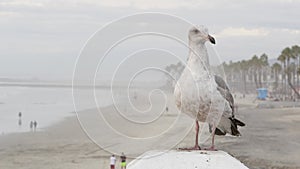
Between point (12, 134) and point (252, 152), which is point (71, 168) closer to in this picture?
point (252, 152)

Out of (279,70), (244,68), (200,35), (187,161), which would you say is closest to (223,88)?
(200,35)

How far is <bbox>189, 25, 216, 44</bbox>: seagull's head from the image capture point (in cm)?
599

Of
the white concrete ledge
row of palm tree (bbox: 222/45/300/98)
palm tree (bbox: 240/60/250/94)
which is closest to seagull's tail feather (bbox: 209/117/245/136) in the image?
the white concrete ledge

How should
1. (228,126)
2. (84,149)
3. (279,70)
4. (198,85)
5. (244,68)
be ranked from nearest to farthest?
(198,85) < (228,126) < (84,149) < (279,70) < (244,68)

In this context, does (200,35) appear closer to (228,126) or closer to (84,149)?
(228,126)

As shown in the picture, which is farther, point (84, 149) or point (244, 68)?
point (244, 68)

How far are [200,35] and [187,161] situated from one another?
1.64 meters

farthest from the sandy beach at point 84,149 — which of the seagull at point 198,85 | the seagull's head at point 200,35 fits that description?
the seagull's head at point 200,35

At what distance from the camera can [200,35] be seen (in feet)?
19.7

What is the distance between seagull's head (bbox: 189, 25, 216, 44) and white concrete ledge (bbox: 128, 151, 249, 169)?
1.55m

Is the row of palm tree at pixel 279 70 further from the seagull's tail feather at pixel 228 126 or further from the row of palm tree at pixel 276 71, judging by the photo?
the seagull's tail feather at pixel 228 126

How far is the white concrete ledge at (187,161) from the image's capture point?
626 centimetres

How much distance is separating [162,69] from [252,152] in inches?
975

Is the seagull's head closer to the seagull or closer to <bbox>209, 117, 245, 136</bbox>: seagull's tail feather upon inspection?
the seagull
